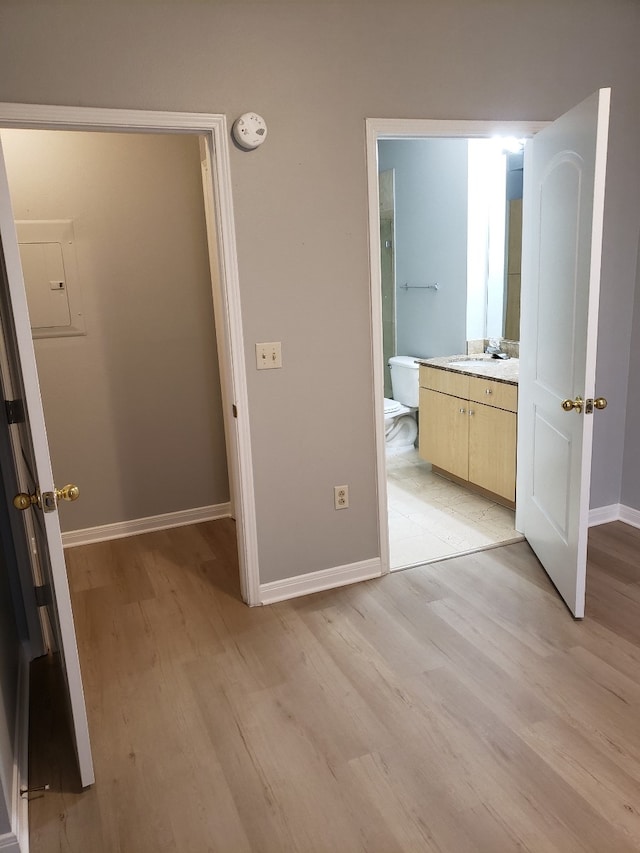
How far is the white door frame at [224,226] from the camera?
2.21 m

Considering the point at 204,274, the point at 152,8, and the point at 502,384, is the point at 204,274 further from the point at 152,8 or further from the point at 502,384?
the point at 502,384

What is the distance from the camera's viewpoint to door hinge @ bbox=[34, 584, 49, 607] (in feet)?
7.89

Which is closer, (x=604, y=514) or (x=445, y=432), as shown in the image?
(x=604, y=514)

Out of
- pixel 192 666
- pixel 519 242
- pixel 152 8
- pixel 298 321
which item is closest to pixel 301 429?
pixel 298 321

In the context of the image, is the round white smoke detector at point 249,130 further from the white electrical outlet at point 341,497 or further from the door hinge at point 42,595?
the door hinge at point 42,595

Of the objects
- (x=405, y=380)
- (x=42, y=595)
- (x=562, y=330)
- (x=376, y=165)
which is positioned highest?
Answer: (x=376, y=165)

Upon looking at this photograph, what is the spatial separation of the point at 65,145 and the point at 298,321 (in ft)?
5.39

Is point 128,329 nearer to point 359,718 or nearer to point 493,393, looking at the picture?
point 493,393

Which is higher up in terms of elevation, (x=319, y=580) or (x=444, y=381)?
(x=444, y=381)

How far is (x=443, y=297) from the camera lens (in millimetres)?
4797

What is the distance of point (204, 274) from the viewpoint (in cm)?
367

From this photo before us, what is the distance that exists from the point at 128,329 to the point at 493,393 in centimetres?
207

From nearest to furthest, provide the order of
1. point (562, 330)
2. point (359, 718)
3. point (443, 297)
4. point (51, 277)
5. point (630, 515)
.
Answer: point (359, 718)
point (562, 330)
point (51, 277)
point (630, 515)
point (443, 297)

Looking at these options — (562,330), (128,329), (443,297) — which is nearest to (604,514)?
(562,330)
